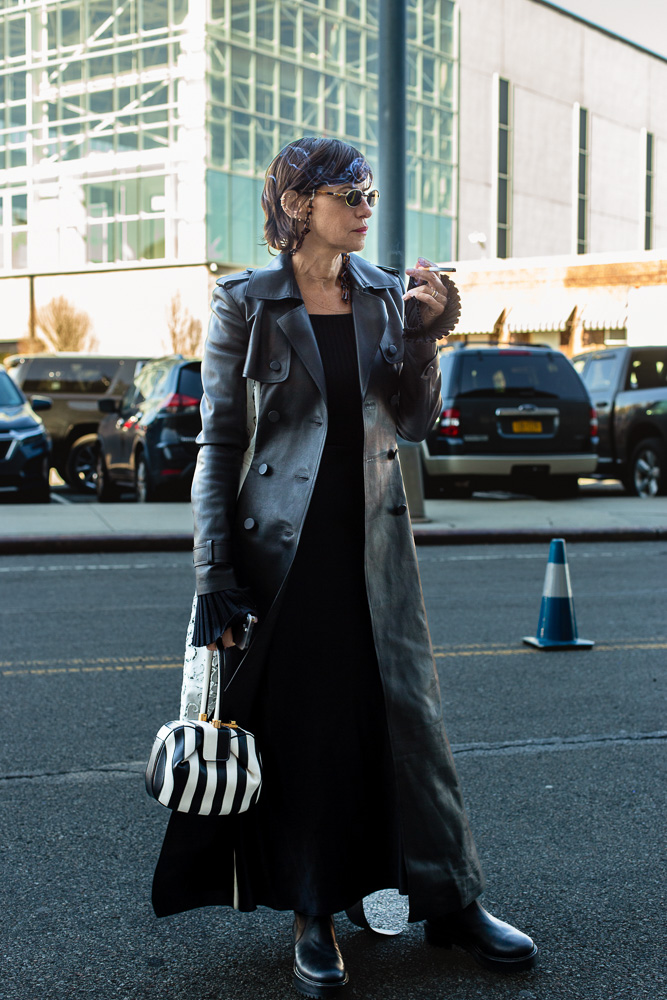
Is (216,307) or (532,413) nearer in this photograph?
(216,307)

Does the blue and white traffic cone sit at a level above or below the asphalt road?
above

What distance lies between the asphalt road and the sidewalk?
125 inches

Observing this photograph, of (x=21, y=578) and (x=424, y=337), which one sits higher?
(x=424, y=337)

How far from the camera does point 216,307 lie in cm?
281

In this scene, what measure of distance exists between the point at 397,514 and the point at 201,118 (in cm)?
4303

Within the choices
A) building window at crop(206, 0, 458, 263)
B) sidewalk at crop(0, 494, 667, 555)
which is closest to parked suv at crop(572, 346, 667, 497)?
sidewalk at crop(0, 494, 667, 555)

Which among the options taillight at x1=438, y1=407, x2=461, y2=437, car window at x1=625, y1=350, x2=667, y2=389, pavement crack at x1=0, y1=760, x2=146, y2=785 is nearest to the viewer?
pavement crack at x1=0, y1=760, x2=146, y2=785

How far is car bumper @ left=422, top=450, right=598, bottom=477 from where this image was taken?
13.8 m

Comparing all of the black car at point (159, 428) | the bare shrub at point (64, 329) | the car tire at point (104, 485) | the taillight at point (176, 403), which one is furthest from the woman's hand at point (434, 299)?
the bare shrub at point (64, 329)

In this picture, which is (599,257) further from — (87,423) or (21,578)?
(21,578)

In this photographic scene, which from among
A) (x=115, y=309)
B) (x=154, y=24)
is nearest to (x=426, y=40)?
(x=154, y=24)

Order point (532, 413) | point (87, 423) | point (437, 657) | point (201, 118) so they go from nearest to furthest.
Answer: point (437, 657)
point (532, 413)
point (87, 423)
point (201, 118)

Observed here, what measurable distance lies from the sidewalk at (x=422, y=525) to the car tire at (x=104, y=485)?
1.43 meters

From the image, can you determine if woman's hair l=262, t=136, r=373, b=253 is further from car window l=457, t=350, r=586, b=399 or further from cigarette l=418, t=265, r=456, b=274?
car window l=457, t=350, r=586, b=399
